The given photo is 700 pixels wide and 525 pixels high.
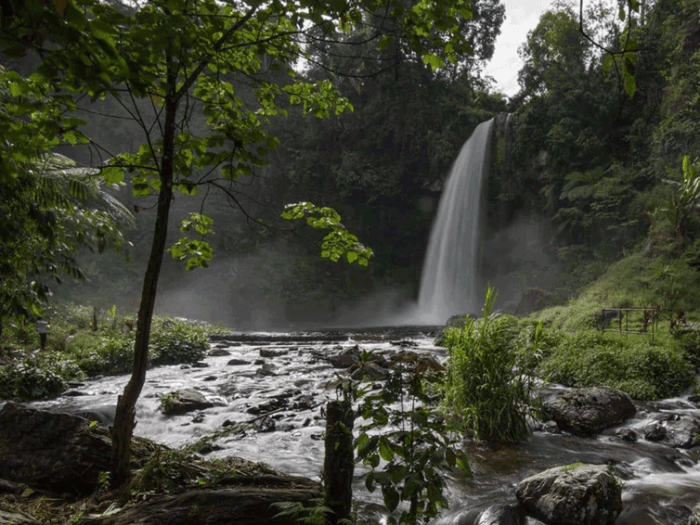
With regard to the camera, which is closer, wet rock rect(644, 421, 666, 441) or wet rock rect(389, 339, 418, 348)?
wet rock rect(644, 421, 666, 441)

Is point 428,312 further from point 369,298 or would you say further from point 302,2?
point 302,2

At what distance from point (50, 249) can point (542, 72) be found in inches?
970

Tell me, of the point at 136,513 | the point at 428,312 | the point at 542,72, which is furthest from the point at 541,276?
the point at 136,513

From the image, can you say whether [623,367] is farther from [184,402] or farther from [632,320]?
[184,402]

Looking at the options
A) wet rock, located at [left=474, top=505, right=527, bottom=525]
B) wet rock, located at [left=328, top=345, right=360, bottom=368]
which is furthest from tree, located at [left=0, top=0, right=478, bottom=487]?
wet rock, located at [left=328, top=345, right=360, bottom=368]

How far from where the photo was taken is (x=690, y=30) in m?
15.4

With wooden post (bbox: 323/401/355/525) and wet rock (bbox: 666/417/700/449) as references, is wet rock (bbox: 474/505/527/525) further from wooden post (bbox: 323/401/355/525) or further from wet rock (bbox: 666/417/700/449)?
wet rock (bbox: 666/417/700/449)

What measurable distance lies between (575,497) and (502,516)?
1.82ft

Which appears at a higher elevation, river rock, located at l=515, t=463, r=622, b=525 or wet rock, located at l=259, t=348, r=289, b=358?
river rock, located at l=515, t=463, r=622, b=525

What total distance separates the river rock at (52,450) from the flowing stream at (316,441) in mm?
1150

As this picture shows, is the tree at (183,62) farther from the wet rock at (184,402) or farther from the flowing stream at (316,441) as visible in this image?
the wet rock at (184,402)

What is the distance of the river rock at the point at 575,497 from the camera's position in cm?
337

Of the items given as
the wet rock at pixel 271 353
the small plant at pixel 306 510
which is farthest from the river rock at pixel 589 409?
the wet rock at pixel 271 353

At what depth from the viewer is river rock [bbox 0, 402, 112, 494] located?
9.69ft
